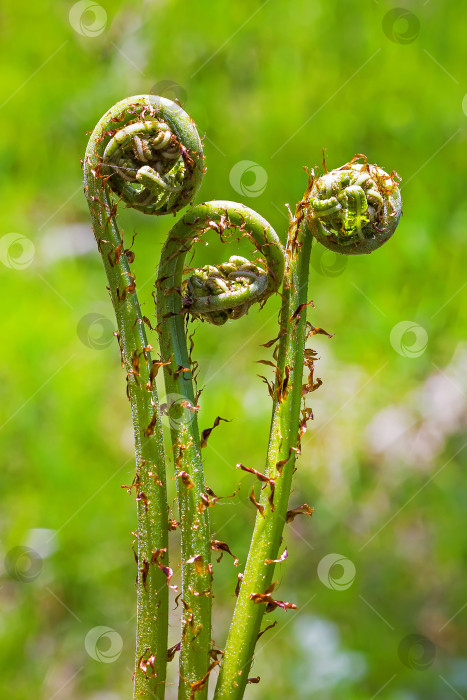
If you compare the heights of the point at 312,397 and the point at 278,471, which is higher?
the point at 312,397

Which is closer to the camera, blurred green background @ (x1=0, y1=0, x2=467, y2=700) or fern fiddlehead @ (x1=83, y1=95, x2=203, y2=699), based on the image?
fern fiddlehead @ (x1=83, y1=95, x2=203, y2=699)

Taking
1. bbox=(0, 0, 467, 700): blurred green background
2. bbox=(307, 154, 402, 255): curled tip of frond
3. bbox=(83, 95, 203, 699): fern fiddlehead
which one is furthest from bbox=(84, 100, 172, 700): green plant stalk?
bbox=(0, 0, 467, 700): blurred green background

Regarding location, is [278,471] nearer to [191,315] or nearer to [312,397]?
[191,315]

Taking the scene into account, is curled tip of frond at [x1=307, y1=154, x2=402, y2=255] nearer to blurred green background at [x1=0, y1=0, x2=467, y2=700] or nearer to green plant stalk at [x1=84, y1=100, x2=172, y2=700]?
green plant stalk at [x1=84, y1=100, x2=172, y2=700]

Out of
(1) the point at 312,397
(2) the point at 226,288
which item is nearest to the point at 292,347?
(2) the point at 226,288

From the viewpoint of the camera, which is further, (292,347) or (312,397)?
(312,397)

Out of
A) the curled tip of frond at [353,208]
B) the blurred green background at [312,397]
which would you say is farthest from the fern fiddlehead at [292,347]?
the blurred green background at [312,397]

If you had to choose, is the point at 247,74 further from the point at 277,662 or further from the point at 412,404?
the point at 277,662
